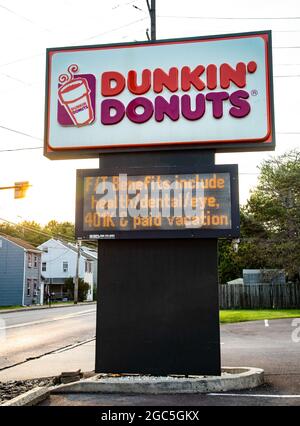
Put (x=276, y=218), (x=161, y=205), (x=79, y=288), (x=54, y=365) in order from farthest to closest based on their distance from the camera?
(x=79, y=288)
(x=276, y=218)
(x=54, y=365)
(x=161, y=205)

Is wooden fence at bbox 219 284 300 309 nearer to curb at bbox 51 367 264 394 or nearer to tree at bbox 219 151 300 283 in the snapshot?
tree at bbox 219 151 300 283

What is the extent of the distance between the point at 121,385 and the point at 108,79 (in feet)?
17.9

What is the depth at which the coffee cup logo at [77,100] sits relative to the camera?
9367 mm

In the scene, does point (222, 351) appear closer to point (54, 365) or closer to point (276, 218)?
point (54, 365)

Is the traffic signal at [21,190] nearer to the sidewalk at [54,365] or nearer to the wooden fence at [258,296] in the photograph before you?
the sidewalk at [54,365]

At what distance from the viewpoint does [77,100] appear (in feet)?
30.8

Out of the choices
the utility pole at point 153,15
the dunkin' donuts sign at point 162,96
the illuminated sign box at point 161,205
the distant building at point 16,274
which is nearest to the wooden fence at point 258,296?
the distant building at point 16,274

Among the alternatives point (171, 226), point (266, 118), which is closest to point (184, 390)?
point (171, 226)

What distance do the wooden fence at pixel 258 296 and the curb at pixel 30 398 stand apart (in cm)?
2805

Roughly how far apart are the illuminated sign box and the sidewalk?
11.7 feet

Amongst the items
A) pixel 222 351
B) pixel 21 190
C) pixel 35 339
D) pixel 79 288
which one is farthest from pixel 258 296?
pixel 79 288

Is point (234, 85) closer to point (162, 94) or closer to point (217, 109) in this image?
point (217, 109)

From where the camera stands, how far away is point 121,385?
26.1 ft

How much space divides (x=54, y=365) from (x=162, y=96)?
21.3 ft
